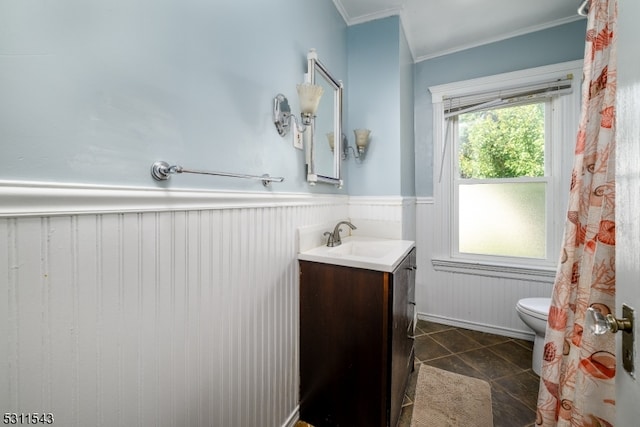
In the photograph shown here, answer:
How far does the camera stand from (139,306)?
73cm

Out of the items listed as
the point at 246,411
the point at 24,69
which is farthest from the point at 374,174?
the point at 24,69

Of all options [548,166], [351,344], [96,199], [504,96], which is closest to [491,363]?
[351,344]

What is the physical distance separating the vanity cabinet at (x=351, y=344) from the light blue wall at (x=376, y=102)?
86 centimetres

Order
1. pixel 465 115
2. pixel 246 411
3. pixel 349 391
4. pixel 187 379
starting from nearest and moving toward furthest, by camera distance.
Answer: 1. pixel 187 379
2. pixel 246 411
3. pixel 349 391
4. pixel 465 115

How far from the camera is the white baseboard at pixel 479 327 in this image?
228cm

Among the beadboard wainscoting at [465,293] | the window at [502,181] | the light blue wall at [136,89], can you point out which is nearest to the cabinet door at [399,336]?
the light blue wall at [136,89]

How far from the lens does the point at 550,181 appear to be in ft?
7.34

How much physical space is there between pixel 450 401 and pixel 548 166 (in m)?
2.05

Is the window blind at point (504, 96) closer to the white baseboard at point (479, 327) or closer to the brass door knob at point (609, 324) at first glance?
the white baseboard at point (479, 327)

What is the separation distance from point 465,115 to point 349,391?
251cm

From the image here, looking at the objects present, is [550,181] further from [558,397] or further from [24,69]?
[24,69]

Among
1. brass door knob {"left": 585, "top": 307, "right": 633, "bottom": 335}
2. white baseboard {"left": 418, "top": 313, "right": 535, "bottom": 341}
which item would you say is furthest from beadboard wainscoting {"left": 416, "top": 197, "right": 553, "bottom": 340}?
brass door knob {"left": 585, "top": 307, "right": 633, "bottom": 335}

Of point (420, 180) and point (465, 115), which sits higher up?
point (465, 115)

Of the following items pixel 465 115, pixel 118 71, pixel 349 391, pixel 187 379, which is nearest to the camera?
pixel 118 71
